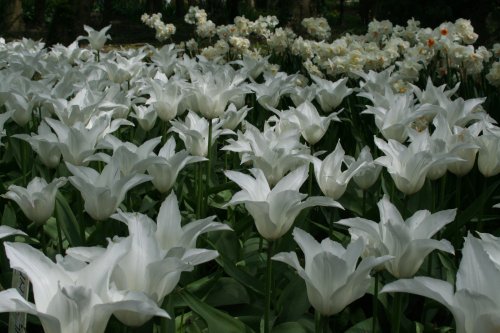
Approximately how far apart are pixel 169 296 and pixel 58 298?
482 mm

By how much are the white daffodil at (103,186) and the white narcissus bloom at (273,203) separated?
0.32 m

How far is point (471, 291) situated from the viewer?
3.53 ft

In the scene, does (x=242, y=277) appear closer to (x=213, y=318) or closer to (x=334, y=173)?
(x=213, y=318)

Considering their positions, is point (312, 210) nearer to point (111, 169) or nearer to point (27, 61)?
point (111, 169)

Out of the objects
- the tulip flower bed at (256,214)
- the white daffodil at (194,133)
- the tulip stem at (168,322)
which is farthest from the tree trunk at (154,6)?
the tulip stem at (168,322)

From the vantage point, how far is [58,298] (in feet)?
3.64

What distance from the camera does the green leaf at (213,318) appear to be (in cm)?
168

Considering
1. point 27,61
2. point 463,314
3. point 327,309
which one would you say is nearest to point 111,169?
point 327,309

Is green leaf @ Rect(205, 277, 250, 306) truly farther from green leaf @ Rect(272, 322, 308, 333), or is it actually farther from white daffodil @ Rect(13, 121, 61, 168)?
white daffodil @ Rect(13, 121, 61, 168)

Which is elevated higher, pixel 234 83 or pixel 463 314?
pixel 463 314

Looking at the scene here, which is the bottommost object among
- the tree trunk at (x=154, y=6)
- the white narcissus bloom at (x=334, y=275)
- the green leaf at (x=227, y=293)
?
the tree trunk at (x=154, y=6)

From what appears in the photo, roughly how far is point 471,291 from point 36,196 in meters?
1.38

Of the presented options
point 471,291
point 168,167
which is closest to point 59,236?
point 168,167

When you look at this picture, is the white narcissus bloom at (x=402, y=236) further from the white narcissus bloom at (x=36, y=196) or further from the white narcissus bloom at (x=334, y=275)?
the white narcissus bloom at (x=36, y=196)
